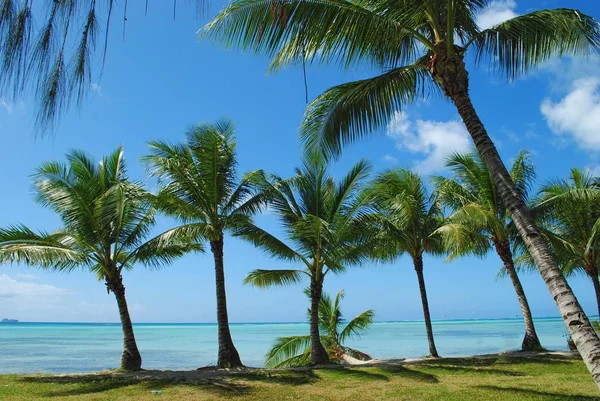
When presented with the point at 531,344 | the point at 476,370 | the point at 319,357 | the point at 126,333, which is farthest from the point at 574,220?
the point at 126,333

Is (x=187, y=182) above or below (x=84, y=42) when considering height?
above

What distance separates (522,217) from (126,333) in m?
12.2

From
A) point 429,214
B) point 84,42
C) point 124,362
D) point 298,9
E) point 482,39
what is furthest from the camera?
point 429,214

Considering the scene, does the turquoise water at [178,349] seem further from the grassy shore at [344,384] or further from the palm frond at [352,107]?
the palm frond at [352,107]

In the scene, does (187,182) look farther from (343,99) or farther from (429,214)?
(429,214)

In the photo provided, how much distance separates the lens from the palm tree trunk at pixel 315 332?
14.6m

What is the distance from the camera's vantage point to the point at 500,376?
11094mm

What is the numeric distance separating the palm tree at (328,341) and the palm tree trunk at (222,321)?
4.24 m

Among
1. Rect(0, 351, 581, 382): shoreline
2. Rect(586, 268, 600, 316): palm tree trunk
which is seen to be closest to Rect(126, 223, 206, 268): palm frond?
Rect(0, 351, 581, 382): shoreline

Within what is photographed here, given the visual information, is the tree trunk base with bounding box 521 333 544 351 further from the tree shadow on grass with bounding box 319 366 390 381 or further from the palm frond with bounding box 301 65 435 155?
the palm frond with bounding box 301 65 435 155

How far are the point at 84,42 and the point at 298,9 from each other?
4631mm

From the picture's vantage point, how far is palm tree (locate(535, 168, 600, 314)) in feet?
52.1

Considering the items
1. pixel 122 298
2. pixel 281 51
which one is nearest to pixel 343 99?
pixel 281 51

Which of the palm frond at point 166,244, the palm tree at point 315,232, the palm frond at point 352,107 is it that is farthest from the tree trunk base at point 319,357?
the palm frond at point 352,107
